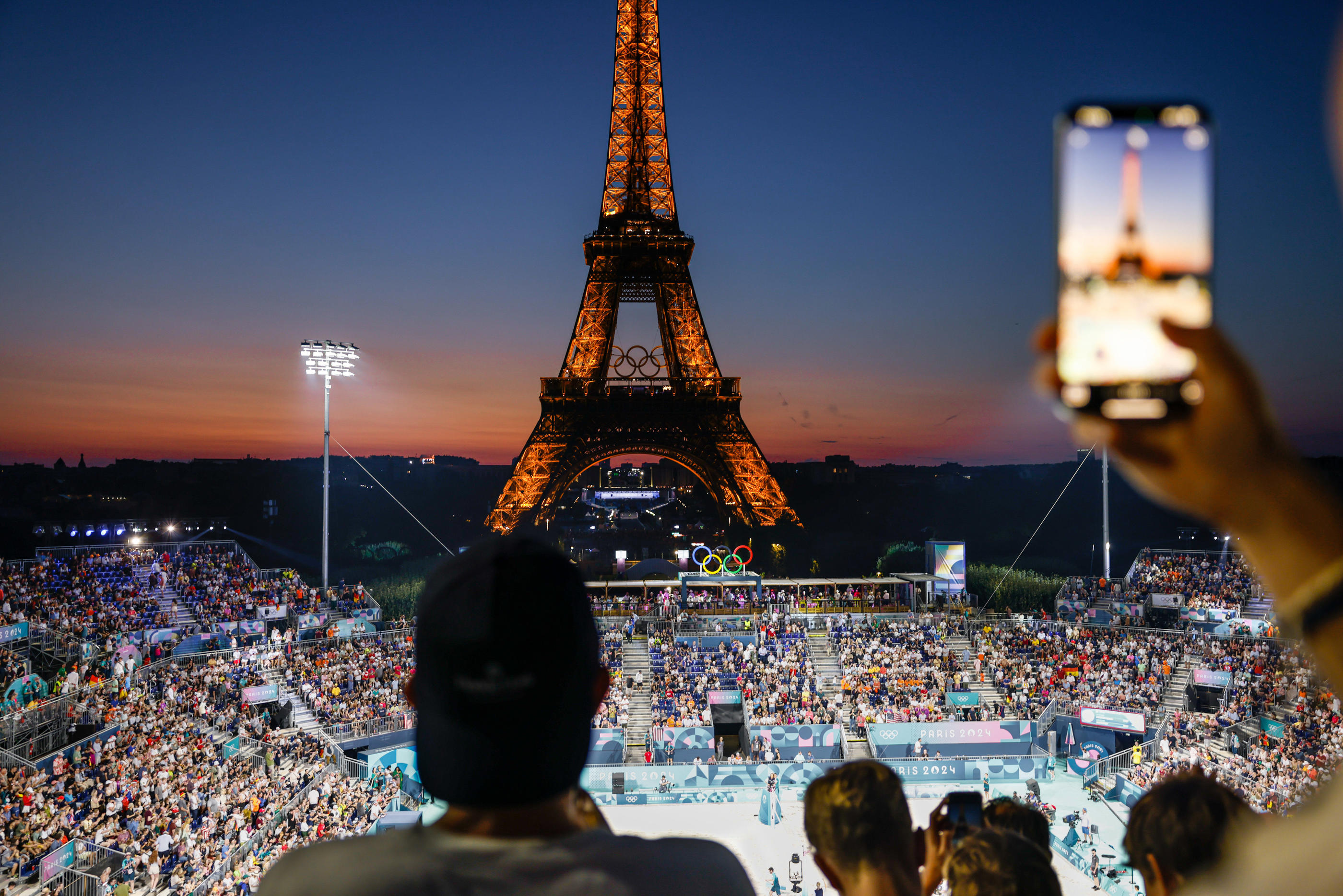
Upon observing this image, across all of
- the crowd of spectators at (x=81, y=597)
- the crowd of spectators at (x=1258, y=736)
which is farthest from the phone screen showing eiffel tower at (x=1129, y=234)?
the crowd of spectators at (x=81, y=597)

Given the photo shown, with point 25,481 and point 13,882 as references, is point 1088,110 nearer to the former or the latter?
point 13,882

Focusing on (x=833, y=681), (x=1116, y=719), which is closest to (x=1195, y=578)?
(x=1116, y=719)

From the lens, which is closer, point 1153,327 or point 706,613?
point 1153,327

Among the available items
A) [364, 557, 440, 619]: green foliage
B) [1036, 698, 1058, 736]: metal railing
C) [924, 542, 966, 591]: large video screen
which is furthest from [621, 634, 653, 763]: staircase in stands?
[924, 542, 966, 591]: large video screen

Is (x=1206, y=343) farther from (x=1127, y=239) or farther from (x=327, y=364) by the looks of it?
(x=327, y=364)

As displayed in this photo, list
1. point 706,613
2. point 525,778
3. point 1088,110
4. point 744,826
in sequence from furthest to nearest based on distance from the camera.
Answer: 1. point 706,613
2. point 744,826
3. point 1088,110
4. point 525,778

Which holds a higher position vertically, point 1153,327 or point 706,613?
point 1153,327

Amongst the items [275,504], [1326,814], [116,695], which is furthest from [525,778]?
[275,504]
